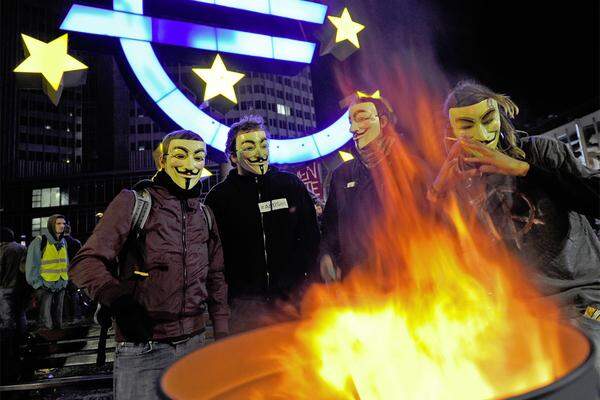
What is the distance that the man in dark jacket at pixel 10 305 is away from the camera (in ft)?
16.2

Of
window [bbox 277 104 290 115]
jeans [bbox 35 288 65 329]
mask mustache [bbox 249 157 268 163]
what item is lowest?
jeans [bbox 35 288 65 329]

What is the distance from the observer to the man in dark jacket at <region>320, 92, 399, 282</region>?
256cm

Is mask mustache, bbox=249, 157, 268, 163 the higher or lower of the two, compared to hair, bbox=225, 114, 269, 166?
lower

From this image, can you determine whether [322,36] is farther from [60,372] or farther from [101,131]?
[101,131]

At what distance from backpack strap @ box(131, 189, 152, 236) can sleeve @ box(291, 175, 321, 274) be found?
1071 mm

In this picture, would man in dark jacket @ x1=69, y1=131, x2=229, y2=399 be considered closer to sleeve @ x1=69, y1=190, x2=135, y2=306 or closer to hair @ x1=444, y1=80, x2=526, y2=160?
sleeve @ x1=69, y1=190, x2=135, y2=306

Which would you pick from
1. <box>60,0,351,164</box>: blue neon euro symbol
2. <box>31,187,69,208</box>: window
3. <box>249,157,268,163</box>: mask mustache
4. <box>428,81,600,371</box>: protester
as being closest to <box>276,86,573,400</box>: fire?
<box>428,81,600,371</box>: protester

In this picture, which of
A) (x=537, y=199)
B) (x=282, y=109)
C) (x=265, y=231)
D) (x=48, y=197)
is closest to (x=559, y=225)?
(x=537, y=199)

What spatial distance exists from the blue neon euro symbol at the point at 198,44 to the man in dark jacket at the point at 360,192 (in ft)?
6.41

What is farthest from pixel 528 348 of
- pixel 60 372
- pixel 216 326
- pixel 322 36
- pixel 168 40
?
pixel 60 372

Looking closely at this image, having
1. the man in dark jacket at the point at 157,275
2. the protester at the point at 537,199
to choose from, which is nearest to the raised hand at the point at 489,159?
the protester at the point at 537,199

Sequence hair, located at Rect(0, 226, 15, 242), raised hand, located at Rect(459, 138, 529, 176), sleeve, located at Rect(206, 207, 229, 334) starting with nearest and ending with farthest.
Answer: raised hand, located at Rect(459, 138, 529, 176)
sleeve, located at Rect(206, 207, 229, 334)
hair, located at Rect(0, 226, 15, 242)

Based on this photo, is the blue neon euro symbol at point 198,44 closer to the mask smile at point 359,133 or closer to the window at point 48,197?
the mask smile at point 359,133

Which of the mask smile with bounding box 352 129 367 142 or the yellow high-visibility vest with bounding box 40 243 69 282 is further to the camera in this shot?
the yellow high-visibility vest with bounding box 40 243 69 282
